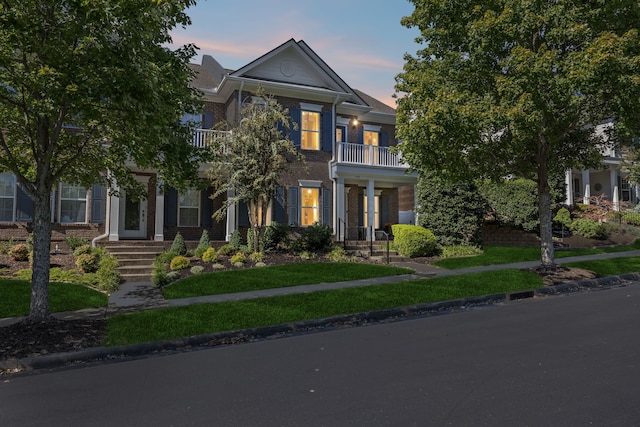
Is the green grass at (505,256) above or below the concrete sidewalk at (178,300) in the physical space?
above

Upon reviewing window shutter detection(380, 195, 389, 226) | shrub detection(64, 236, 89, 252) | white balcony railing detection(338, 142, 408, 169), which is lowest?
shrub detection(64, 236, 89, 252)

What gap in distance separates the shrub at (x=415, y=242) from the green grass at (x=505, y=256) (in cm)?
121

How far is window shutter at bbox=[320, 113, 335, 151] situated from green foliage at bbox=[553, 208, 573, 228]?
11707mm

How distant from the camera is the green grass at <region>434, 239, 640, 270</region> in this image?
45.7 ft

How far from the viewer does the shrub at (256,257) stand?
13875 millimetres

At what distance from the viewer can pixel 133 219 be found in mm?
16781

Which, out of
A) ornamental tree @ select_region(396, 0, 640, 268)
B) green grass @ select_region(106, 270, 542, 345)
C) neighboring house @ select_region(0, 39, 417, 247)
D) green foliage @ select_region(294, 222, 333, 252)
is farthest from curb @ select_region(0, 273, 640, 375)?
neighboring house @ select_region(0, 39, 417, 247)

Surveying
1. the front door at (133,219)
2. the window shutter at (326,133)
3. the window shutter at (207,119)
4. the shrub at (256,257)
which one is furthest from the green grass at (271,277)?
the window shutter at (207,119)

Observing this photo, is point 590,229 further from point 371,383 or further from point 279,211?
point 371,383

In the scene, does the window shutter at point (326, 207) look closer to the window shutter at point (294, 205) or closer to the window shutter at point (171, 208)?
the window shutter at point (294, 205)

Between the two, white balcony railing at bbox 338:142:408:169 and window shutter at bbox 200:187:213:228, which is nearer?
window shutter at bbox 200:187:213:228

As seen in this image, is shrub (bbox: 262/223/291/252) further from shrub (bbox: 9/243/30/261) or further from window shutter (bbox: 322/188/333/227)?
shrub (bbox: 9/243/30/261)

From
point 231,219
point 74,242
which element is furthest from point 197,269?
point 74,242

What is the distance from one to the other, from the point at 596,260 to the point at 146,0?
14711mm
